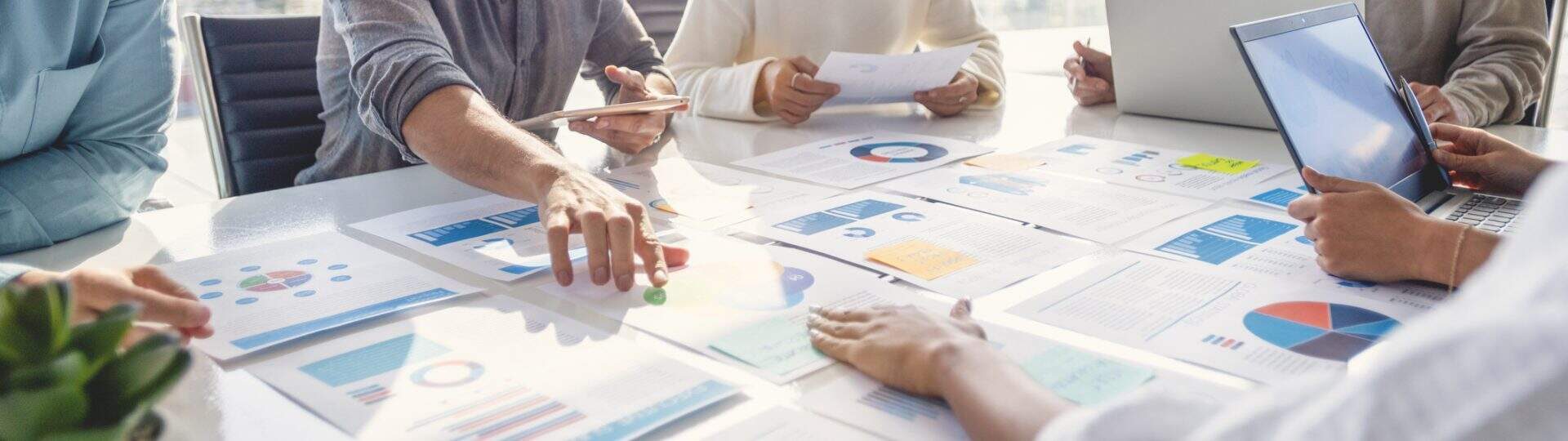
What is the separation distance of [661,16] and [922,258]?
5.64ft

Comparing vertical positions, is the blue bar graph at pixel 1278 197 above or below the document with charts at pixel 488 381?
below

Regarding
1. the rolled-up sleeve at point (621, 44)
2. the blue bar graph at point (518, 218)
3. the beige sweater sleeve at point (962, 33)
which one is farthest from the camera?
the beige sweater sleeve at point (962, 33)

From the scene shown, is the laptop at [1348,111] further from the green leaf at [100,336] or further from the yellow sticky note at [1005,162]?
the green leaf at [100,336]

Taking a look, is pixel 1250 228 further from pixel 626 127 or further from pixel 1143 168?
pixel 626 127

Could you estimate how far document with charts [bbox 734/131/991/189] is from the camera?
142 cm

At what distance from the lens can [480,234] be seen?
1140 mm

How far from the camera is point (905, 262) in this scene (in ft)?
3.30

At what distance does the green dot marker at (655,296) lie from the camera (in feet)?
3.00

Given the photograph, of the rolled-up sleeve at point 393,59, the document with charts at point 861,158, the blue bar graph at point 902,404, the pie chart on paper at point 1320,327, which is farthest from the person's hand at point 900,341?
the rolled-up sleeve at point 393,59

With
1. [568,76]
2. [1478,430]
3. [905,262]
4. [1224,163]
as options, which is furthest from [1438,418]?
[568,76]

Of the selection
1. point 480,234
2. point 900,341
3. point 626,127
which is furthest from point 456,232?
point 900,341

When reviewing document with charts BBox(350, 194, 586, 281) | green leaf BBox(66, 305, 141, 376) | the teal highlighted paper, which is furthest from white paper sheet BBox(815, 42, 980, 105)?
green leaf BBox(66, 305, 141, 376)

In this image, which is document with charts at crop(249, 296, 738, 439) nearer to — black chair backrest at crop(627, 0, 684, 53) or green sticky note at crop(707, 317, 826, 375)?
green sticky note at crop(707, 317, 826, 375)

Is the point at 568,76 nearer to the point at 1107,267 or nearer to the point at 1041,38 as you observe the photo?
the point at 1107,267
